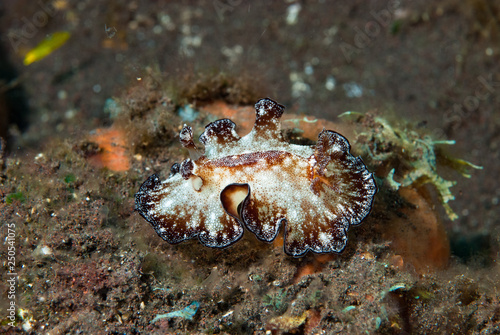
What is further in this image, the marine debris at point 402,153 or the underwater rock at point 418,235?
the marine debris at point 402,153

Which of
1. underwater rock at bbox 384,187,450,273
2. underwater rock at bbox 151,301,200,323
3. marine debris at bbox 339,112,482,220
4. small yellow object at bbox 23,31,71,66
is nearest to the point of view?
underwater rock at bbox 151,301,200,323

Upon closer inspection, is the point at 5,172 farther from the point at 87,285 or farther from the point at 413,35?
the point at 413,35

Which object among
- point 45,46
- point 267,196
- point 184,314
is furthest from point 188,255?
point 45,46

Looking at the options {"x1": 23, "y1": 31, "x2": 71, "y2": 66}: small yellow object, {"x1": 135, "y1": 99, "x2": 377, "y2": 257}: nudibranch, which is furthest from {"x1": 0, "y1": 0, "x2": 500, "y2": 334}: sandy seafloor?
{"x1": 23, "y1": 31, "x2": 71, "y2": 66}: small yellow object

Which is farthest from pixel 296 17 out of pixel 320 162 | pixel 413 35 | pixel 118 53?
pixel 320 162

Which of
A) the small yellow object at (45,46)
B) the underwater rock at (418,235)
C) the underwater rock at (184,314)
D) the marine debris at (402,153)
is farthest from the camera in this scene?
the small yellow object at (45,46)

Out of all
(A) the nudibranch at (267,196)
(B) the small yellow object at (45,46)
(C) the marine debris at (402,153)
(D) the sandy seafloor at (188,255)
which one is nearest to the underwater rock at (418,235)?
(D) the sandy seafloor at (188,255)

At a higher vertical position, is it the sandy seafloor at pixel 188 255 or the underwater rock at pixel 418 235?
the sandy seafloor at pixel 188 255

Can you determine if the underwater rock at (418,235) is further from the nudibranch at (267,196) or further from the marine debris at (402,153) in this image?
the nudibranch at (267,196)

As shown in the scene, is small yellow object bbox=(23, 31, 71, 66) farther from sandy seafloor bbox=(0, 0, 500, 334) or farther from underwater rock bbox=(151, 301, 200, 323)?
underwater rock bbox=(151, 301, 200, 323)
